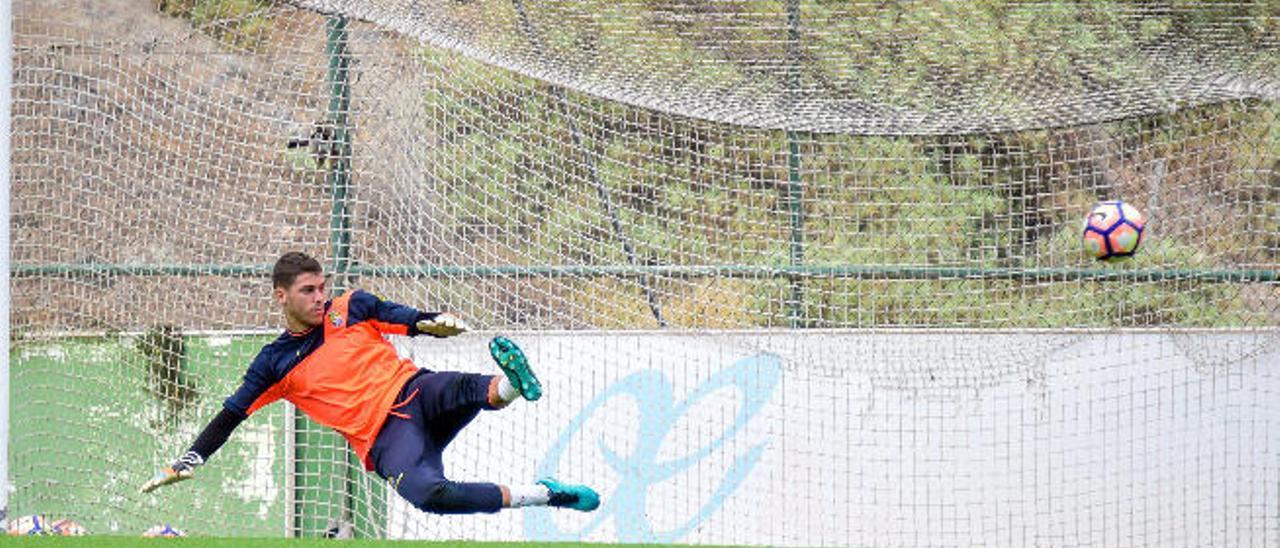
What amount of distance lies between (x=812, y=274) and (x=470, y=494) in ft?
7.84

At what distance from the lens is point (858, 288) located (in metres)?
8.55

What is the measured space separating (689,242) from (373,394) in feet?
7.39

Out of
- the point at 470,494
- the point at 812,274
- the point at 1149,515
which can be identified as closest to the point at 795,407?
the point at 812,274

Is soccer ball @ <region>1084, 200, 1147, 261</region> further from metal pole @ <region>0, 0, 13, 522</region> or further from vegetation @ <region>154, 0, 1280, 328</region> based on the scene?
metal pole @ <region>0, 0, 13, 522</region>

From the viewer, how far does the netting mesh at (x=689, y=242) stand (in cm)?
779

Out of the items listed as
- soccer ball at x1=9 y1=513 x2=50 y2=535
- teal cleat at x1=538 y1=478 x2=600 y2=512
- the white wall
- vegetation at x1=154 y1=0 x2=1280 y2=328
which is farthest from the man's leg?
Answer: soccer ball at x1=9 y1=513 x2=50 y2=535

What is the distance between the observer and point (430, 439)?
6.79m

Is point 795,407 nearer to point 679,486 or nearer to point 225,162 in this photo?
point 679,486

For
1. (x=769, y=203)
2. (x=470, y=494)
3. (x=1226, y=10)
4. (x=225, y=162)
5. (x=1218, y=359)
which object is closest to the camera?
(x=470, y=494)

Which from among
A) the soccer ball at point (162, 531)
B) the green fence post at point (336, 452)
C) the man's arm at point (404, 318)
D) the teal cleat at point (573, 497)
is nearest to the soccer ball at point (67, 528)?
the soccer ball at point (162, 531)

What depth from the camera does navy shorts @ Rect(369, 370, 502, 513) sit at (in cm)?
651

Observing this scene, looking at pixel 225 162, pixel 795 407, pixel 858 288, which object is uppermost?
pixel 225 162

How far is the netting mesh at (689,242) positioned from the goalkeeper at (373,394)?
1.26 meters

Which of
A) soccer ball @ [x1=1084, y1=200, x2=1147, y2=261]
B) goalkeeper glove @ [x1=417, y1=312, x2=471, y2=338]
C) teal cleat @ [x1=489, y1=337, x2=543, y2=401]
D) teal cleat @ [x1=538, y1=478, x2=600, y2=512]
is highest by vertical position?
soccer ball @ [x1=1084, y1=200, x2=1147, y2=261]
